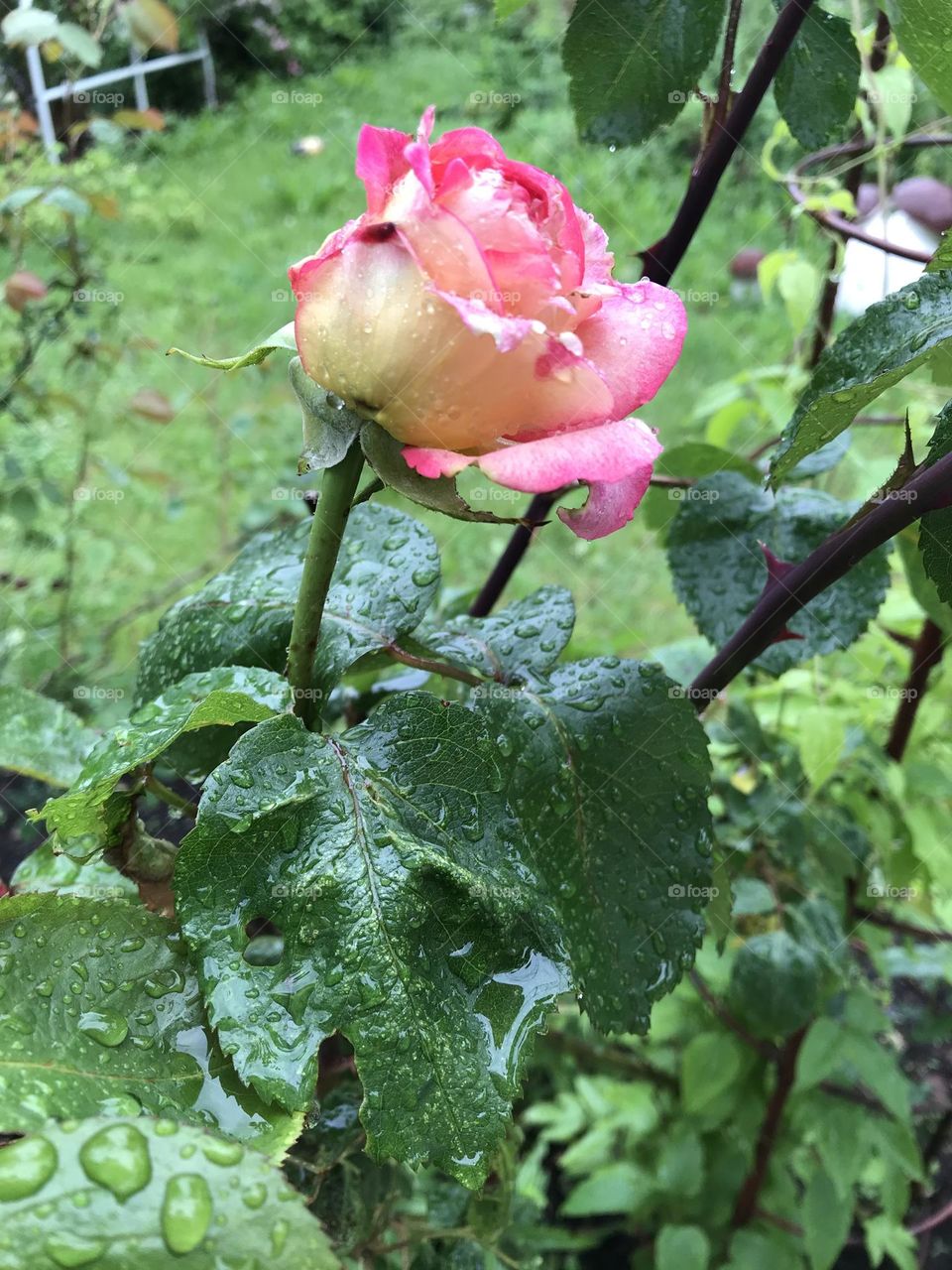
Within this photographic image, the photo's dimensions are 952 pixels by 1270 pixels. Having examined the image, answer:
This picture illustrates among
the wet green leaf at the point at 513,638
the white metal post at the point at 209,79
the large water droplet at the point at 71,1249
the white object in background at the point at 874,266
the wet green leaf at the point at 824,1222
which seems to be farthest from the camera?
the white metal post at the point at 209,79

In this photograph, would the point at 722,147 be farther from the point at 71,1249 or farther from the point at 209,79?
the point at 209,79

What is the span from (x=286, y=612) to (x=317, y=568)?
0.09m

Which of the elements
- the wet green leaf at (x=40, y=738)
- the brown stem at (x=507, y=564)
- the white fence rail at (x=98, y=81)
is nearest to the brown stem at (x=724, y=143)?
the brown stem at (x=507, y=564)

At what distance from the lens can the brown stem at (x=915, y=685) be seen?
756 millimetres

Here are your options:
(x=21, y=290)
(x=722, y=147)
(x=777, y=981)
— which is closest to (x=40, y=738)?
(x=722, y=147)

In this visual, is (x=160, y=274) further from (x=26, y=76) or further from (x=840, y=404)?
(x=840, y=404)

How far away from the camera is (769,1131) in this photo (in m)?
0.93

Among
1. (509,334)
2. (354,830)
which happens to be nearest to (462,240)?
(509,334)

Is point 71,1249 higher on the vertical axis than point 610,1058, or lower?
higher

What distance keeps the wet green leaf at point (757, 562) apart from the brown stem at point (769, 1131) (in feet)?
1.63

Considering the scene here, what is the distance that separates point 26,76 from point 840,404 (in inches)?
72.8

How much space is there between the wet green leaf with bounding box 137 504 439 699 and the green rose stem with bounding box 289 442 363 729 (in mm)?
18

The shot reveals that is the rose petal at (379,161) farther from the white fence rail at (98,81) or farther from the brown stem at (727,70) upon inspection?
the white fence rail at (98,81)

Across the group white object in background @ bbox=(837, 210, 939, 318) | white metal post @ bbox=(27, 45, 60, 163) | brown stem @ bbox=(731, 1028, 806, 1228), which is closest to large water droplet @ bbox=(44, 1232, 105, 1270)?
brown stem @ bbox=(731, 1028, 806, 1228)
